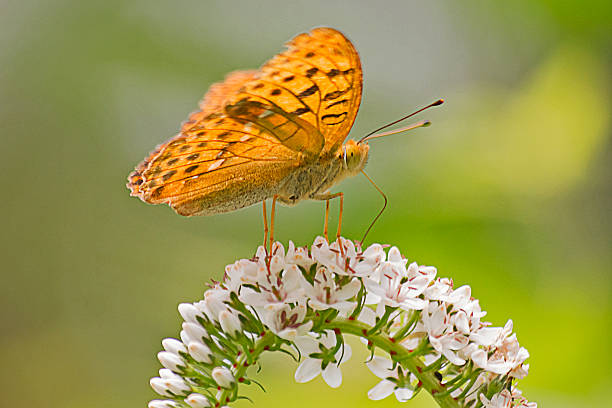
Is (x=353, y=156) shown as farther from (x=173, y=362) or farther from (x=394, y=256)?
(x=173, y=362)

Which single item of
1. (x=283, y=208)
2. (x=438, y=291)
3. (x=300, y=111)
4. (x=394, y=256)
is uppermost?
(x=283, y=208)

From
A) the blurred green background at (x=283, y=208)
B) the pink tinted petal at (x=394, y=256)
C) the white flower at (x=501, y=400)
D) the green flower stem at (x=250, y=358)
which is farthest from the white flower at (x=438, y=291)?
the blurred green background at (x=283, y=208)

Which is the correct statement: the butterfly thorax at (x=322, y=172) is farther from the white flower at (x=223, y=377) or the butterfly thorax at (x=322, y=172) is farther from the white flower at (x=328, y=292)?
the white flower at (x=223, y=377)

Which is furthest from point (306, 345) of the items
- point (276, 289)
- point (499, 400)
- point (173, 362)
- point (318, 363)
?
point (499, 400)

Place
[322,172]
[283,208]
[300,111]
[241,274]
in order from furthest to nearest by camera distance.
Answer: [283,208], [322,172], [300,111], [241,274]

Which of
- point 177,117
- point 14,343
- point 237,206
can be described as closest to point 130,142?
point 177,117

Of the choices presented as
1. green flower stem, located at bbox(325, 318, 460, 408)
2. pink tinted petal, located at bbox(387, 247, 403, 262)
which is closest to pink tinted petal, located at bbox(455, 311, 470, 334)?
green flower stem, located at bbox(325, 318, 460, 408)

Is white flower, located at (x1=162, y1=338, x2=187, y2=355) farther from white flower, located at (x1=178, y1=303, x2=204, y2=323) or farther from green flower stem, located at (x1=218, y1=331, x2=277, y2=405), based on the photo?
green flower stem, located at (x1=218, y1=331, x2=277, y2=405)
